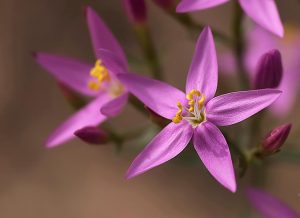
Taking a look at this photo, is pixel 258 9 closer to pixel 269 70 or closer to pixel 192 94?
pixel 269 70

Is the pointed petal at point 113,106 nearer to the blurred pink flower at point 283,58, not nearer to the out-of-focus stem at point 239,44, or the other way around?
the out-of-focus stem at point 239,44

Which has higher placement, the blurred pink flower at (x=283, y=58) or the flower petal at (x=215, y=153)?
the flower petal at (x=215, y=153)

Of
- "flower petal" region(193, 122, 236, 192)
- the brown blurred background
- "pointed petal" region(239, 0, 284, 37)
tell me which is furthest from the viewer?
the brown blurred background

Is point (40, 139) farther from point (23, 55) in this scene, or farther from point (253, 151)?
point (253, 151)

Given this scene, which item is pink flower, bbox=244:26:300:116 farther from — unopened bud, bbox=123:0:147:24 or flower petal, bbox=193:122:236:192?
flower petal, bbox=193:122:236:192

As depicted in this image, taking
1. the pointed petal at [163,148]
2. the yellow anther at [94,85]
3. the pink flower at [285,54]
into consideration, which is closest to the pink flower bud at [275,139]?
the pointed petal at [163,148]

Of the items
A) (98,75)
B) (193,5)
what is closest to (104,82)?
(98,75)

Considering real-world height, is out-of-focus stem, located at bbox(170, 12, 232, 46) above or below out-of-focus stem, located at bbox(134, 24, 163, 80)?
above

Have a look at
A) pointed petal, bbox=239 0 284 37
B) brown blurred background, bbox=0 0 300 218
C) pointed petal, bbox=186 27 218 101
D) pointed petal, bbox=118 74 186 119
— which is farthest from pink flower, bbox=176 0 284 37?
brown blurred background, bbox=0 0 300 218

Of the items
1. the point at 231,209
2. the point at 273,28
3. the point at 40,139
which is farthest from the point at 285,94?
the point at 40,139
